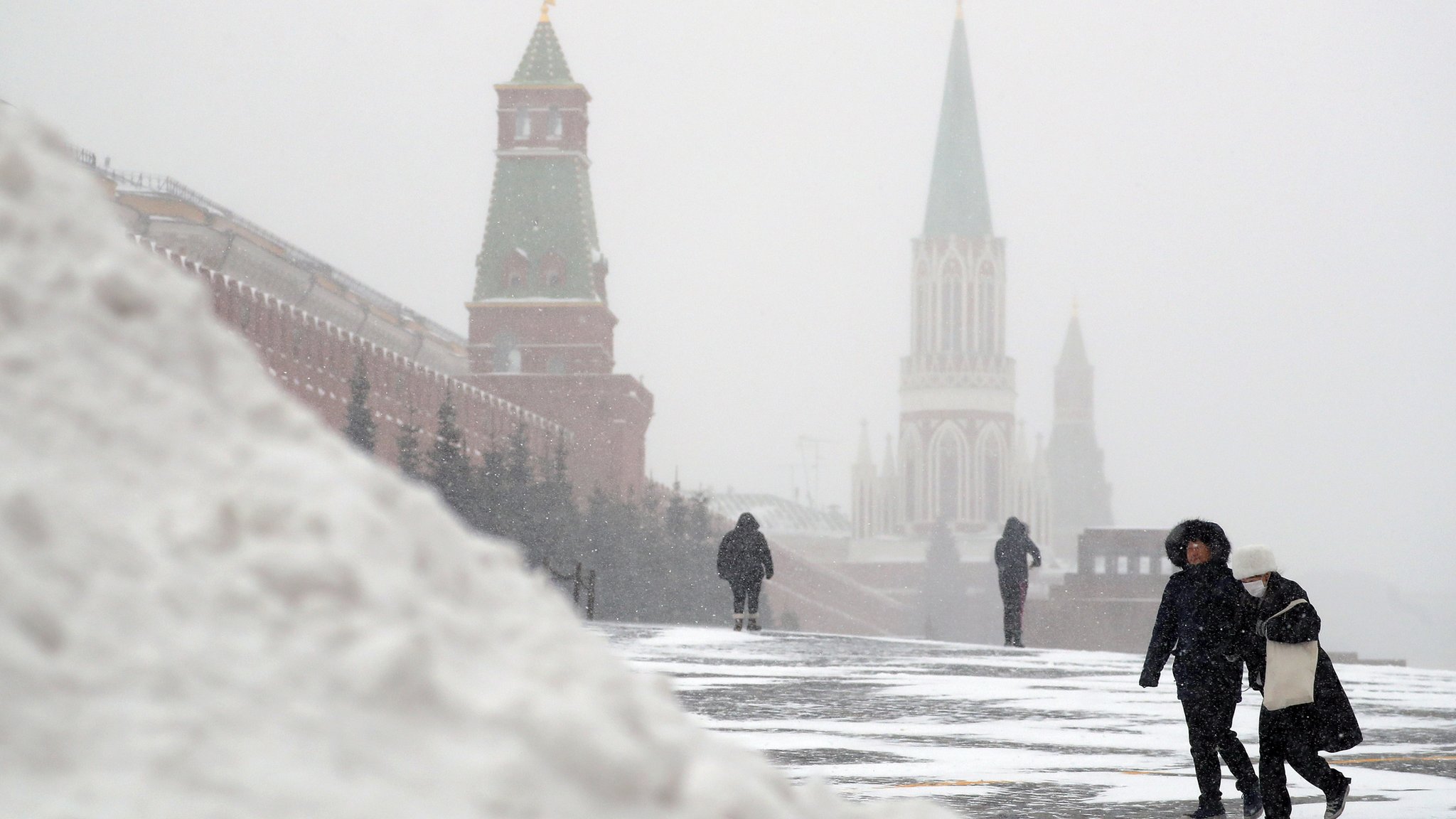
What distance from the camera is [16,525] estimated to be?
1.38 m

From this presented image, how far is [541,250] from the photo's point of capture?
51688mm

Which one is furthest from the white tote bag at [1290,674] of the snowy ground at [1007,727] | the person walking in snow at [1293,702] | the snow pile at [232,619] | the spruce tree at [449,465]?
the spruce tree at [449,465]

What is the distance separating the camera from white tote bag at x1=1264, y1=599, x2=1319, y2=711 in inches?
206

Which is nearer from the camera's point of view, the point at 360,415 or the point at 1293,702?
the point at 1293,702

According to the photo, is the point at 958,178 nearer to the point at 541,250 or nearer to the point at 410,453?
the point at 541,250

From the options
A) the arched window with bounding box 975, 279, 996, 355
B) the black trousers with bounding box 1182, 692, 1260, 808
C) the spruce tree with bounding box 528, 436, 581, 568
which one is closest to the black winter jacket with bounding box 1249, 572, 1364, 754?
the black trousers with bounding box 1182, 692, 1260, 808

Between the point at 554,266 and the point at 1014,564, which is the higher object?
the point at 554,266

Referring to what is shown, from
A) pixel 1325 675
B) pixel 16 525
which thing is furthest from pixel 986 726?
pixel 16 525

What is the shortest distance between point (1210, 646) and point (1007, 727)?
2.71 meters

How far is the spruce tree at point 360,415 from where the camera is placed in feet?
95.4

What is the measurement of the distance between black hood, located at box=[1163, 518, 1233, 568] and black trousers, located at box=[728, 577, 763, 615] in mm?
10530

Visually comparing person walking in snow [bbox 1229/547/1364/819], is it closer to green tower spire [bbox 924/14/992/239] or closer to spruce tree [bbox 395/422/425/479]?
spruce tree [bbox 395/422/425/479]

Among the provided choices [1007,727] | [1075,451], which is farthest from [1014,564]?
[1075,451]

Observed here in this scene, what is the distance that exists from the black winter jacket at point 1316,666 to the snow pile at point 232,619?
3.99 metres
